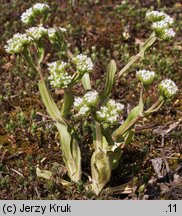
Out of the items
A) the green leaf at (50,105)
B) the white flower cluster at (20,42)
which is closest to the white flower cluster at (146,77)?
the green leaf at (50,105)

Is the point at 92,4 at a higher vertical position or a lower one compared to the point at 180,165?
higher

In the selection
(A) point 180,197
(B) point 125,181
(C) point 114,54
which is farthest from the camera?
(C) point 114,54

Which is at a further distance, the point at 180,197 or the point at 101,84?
the point at 101,84

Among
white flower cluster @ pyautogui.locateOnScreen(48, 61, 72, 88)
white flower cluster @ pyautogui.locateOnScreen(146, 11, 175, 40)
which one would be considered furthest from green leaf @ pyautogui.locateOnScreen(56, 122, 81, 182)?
white flower cluster @ pyautogui.locateOnScreen(146, 11, 175, 40)

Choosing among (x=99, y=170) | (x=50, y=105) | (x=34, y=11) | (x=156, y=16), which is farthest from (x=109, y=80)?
(x=34, y=11)

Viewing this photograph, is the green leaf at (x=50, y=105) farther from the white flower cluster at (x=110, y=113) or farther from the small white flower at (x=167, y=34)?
the small white flower at (x=167, y=34)
